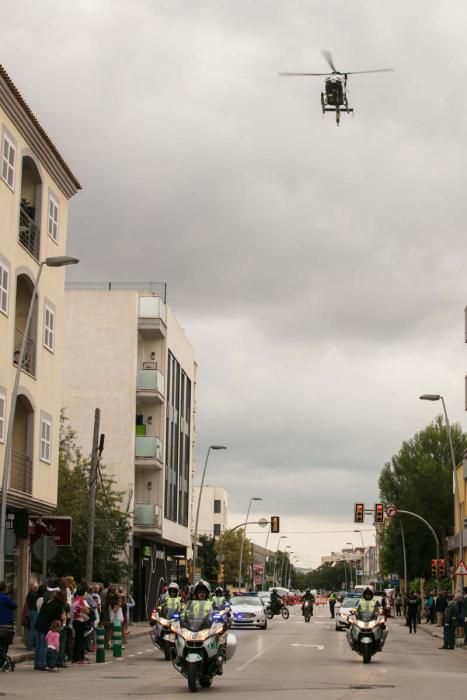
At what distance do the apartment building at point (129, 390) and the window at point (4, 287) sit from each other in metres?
22.0

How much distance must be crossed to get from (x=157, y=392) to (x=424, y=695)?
38.7m

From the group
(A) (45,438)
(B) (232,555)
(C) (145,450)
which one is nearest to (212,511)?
(B) (232,555)

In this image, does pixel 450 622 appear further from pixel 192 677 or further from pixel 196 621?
pixel 192 677

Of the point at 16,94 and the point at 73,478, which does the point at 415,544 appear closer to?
the point at 73,478

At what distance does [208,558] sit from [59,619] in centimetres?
9057

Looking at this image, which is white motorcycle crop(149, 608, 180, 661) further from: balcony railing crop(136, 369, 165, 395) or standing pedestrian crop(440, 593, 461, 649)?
balcony railing crop(136, 369, 165, 395)

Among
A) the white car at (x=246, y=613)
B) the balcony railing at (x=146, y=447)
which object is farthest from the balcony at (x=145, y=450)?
the white car at (x=246, y=613)

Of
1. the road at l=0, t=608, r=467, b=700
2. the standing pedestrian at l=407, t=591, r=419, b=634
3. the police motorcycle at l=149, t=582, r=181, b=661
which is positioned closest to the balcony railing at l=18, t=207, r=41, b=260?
the road at l=0, t=608, r=467, b=700

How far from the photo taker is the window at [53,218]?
3691cm

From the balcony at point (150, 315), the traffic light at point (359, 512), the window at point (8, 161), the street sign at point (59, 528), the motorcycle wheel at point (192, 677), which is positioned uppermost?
the balcony at point (150, 315)

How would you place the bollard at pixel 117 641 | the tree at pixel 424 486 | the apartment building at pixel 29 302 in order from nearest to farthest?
the bollard at pixel 117 641, the apartment building at pixel 29 302, the tree at pixel 424 486

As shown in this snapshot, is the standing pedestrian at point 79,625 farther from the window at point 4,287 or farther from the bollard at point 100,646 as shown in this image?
the window at point 4,287

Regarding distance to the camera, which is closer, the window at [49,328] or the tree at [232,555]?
the window at [49,328]

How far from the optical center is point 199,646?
61.9 feet
